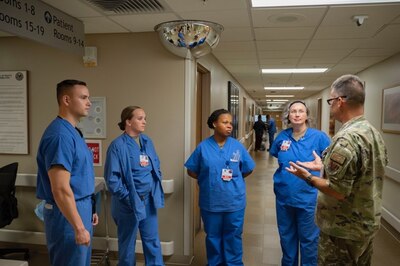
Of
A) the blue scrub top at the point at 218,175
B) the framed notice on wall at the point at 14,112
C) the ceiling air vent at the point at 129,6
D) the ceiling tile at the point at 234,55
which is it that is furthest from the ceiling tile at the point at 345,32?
the framed notice on wall at the point at 14,112

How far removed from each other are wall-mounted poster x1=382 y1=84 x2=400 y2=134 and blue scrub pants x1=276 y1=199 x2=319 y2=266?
2.15 m

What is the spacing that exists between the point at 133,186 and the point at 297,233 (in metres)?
1.43

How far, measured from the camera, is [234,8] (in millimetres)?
2227

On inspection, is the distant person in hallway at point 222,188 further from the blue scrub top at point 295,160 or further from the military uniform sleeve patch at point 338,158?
the military uniform sleeve patch at point 338,158

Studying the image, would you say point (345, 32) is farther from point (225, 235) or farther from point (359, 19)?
point (225, 235)

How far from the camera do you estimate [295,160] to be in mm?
2596

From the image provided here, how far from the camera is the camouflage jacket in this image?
159cm

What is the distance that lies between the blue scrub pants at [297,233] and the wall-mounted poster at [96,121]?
1781mm

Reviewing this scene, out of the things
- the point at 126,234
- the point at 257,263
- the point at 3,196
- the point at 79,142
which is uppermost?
the point at 79,142

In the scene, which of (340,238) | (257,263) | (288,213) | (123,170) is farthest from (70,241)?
(257,263)

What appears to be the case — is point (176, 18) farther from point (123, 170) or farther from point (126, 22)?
point (123, 170)

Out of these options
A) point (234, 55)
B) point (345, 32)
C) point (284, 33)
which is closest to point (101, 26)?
point (284, 33)

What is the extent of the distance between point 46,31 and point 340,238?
7.13 feet

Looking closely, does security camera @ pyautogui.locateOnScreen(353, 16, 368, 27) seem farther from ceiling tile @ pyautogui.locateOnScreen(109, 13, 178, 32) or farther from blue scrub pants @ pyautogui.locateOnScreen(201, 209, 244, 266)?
blue scrub pants @ pyautogui.locateOnScreen(201, 209, 244, 266)
